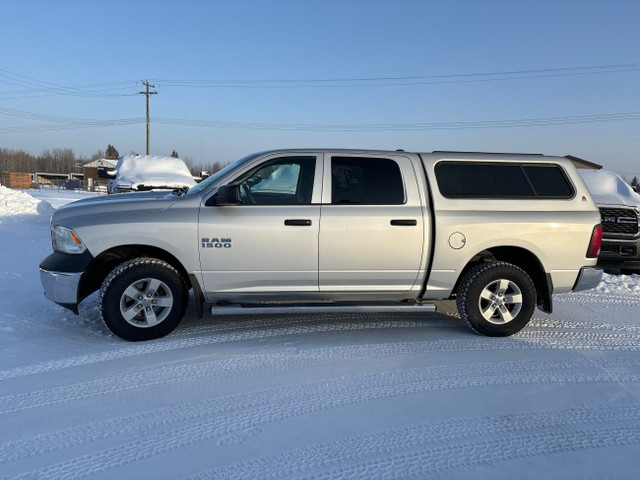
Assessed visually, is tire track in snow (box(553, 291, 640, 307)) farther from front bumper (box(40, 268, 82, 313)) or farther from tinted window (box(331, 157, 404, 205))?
front bumper (box(40, 268, 82, 313))

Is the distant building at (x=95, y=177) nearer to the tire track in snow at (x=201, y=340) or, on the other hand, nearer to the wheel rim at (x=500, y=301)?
the tire track in snow at (x=201, y=340)

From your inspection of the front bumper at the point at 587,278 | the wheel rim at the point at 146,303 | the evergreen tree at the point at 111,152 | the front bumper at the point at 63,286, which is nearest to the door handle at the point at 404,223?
the front bumper at the point at 587,278

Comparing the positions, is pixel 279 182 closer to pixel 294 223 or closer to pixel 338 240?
pixel 294 223

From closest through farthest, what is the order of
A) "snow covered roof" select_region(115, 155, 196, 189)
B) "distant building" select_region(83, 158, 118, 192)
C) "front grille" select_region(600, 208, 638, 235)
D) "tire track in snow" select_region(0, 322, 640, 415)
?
"tire track in snow" select_region(0, 322, 640, 415) < "front grille" select_region(600, 208, 638, 235) < "snow covered roof" select_region(115, 155, 196, 189) < "distant building" select_region(83, 158, 118, 192)

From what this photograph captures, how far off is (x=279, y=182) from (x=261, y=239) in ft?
2.19

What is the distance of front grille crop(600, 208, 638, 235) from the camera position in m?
7.36

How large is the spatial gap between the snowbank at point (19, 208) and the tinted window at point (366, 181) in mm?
10921

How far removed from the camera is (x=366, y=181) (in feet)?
15.1

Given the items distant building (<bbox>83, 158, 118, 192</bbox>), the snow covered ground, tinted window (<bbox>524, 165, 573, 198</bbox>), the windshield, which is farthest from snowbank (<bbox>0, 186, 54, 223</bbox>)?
distant building (<bbox>83, 158, 118, 192</bbox>)

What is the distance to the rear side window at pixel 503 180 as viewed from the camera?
4.74 m

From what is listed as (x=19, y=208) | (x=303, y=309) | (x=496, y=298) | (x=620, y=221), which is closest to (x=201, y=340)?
(x=303, y=309)

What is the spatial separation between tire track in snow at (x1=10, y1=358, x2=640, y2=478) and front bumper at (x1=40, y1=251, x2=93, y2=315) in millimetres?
1964

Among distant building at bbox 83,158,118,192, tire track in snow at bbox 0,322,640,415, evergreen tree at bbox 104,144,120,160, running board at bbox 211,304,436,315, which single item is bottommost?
tire track in snow at bbox 0,322,640,415

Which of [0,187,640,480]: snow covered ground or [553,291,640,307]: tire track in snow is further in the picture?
[553,291,640,307]: tire track in snow
